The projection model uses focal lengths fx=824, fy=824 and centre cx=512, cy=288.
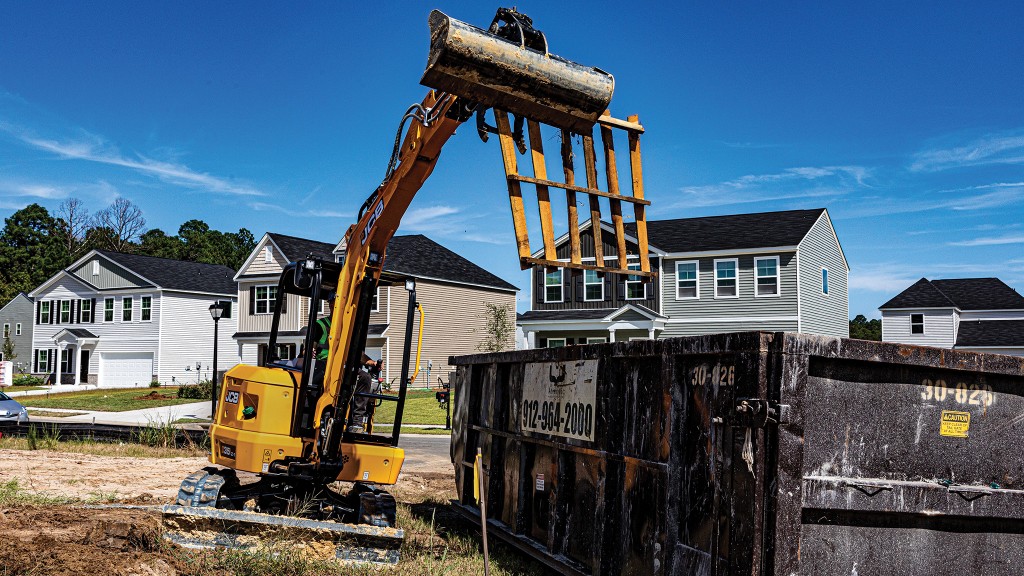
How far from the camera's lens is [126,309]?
4669 centimetres

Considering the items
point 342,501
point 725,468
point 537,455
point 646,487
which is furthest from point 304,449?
point 725,468

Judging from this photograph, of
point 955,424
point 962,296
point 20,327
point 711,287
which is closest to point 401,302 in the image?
point 711,287

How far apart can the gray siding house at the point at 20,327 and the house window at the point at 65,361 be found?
30.1ft

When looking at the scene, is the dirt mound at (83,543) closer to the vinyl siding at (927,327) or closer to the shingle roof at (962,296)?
the vinyl siding at (927,327)

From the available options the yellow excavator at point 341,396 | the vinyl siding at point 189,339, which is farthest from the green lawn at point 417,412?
the vinyl siding at point 189,339

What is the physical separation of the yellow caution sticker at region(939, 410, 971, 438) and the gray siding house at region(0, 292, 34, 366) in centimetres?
6136

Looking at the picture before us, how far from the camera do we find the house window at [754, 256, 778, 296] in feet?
107

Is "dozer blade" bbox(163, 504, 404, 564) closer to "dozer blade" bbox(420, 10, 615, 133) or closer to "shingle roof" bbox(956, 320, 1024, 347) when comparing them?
"dozer blade" bbox(420, 10, 615, 133)

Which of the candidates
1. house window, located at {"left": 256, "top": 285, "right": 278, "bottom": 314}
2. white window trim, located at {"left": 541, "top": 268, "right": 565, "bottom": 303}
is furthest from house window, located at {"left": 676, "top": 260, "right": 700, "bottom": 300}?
house window, located at {"left": 256, "top": 285, "right": 278, "bottom": 314}

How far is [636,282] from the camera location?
3612 centimetres

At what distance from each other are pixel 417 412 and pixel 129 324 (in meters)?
27.2

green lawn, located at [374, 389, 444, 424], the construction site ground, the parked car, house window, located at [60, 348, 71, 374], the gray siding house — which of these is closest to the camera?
the construction site ground

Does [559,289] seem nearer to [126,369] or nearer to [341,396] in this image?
A: [126,369]

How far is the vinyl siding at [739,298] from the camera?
32.4 metres
